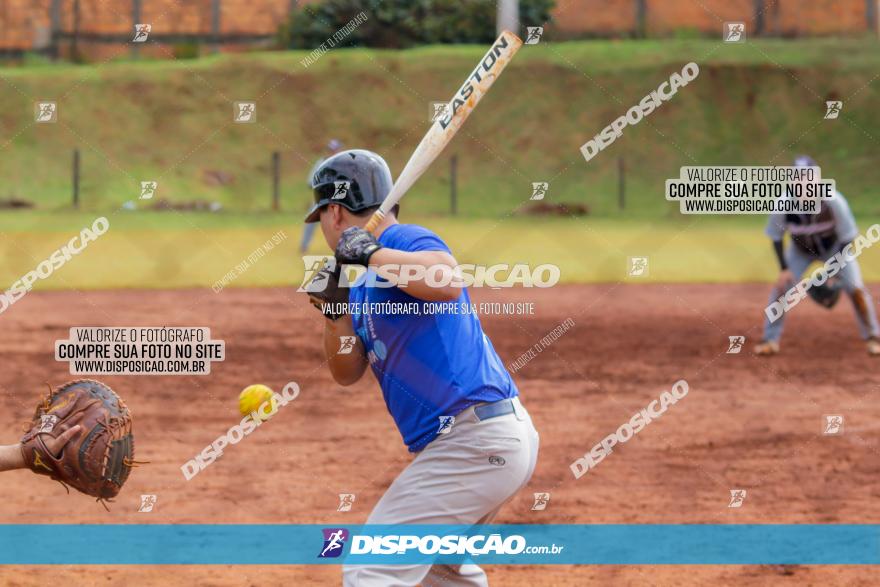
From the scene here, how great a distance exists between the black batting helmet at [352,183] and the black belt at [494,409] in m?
0.87

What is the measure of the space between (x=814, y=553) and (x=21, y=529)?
14.2ft

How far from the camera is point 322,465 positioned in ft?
26.7

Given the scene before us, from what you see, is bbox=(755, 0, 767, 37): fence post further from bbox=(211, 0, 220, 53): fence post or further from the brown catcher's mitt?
the brown catcher's mitt

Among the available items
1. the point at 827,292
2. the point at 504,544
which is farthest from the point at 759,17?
the point at 504,544

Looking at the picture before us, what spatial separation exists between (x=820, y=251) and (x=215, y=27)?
2770cm

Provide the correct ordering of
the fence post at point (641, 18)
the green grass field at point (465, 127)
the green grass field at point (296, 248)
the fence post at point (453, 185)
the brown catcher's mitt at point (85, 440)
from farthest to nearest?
the fence post at point (641, 18), the green grass field at point (465, 127), the fence post at point (453, 185), the green grass field at point (296, 248), the brown catcher's mitt at point (85, 440)

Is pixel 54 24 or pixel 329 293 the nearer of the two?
pixel 329 293

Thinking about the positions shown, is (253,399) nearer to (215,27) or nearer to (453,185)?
(453,185)

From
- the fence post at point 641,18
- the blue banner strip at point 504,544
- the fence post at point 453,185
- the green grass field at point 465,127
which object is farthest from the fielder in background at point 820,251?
the fence post at point 641,18

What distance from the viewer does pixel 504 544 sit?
6508 mm

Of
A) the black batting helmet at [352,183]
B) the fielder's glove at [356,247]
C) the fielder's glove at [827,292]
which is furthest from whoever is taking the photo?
the fielder's glove at [827,292]

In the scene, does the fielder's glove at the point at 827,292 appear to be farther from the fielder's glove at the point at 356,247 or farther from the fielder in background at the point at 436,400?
the fielder's glove at the point at 356,247

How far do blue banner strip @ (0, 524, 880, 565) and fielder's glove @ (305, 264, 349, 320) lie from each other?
196 centimetres

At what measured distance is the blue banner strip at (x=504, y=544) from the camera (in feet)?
20.5
